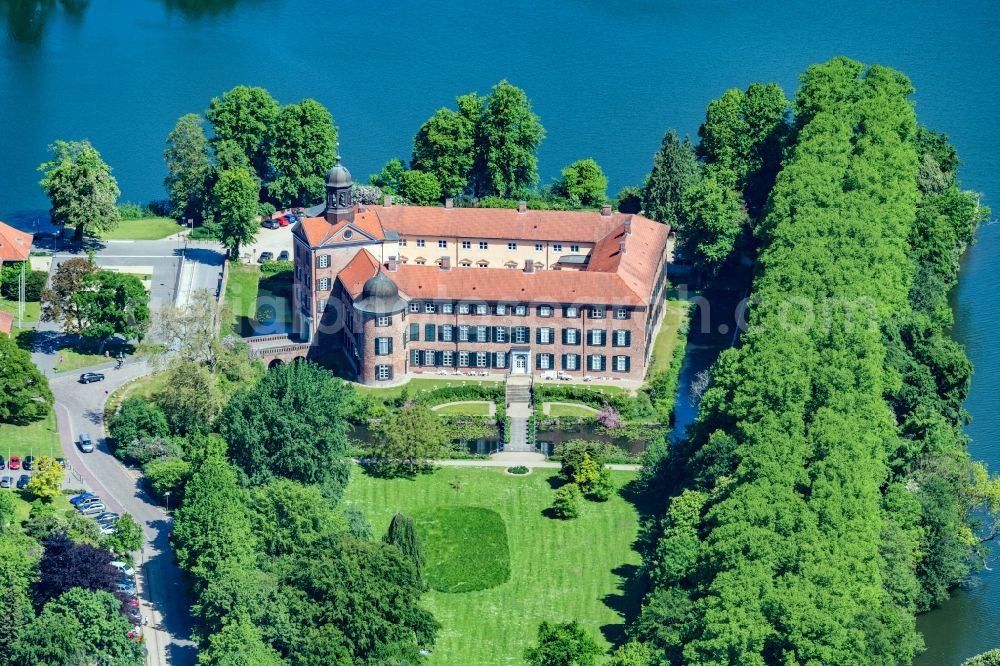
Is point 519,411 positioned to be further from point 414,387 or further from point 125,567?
point 125,567

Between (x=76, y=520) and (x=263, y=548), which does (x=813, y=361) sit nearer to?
(x=263, y=548)

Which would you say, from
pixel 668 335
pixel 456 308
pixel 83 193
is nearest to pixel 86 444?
pixel 456 308

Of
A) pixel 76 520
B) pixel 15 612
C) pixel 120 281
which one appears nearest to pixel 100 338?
pixel 120 281

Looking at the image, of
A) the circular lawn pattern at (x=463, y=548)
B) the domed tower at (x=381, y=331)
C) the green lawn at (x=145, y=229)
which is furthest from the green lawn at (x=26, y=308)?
the circular lawn pattern at (x=463, y=548)

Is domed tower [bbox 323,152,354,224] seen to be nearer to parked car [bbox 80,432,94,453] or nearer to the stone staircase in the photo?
the stone staircase

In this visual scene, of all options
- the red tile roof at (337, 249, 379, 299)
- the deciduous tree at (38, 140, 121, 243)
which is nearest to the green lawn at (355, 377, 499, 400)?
the red tile roof at (337, 249, 379, 299)

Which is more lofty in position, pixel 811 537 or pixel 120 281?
pixel 120 281

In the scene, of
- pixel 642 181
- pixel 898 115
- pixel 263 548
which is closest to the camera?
pixel 263 548
